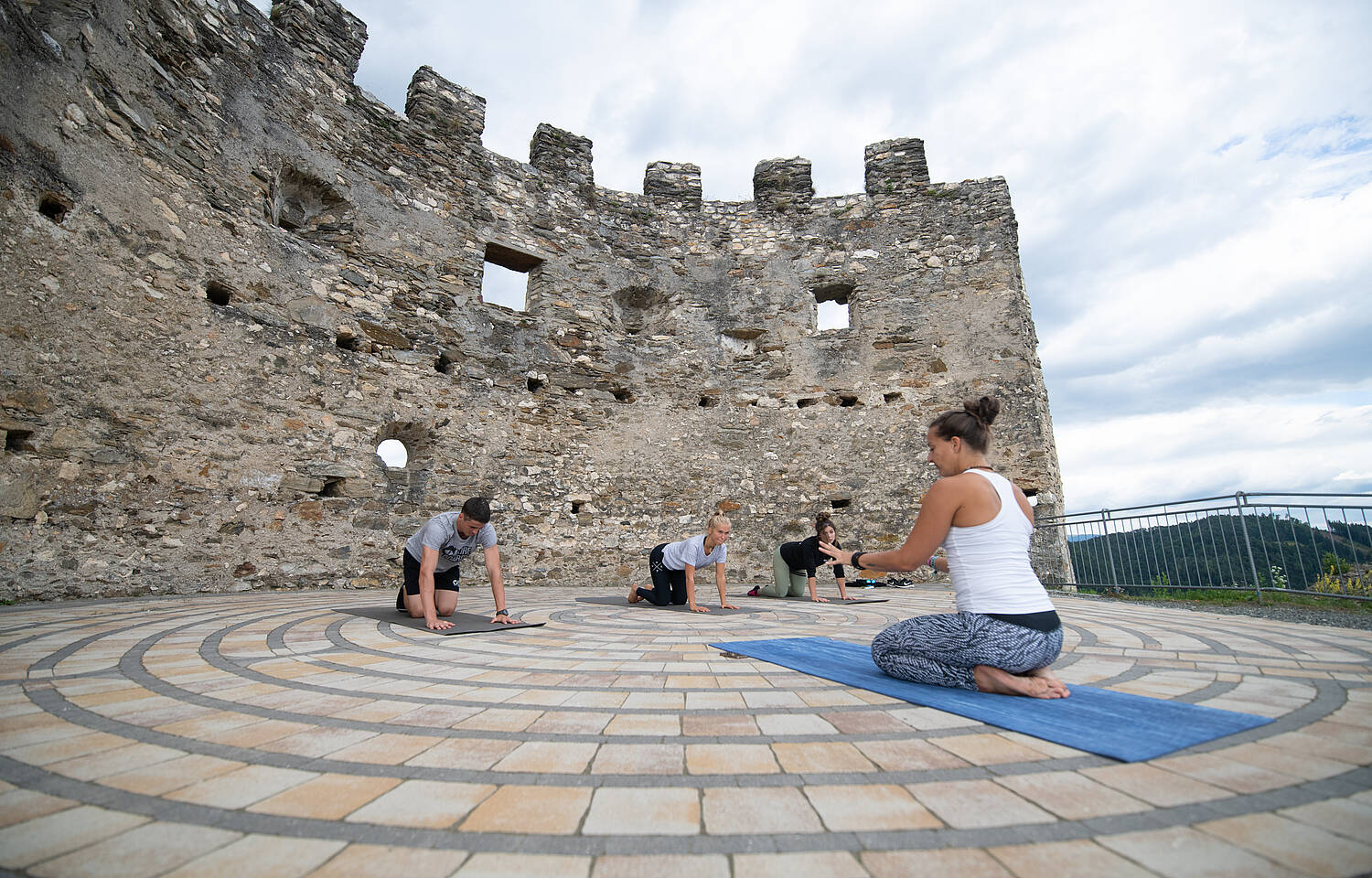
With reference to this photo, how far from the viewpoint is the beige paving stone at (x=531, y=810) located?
1.32 m

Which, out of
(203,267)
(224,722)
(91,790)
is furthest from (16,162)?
(91,790)

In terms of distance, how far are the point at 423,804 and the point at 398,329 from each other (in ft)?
26.7

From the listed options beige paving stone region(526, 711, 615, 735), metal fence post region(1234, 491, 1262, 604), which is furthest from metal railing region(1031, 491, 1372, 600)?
beige paving stone region(526, 711, 615, 735)

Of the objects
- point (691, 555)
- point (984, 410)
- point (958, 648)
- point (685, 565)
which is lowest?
point (958, 648)

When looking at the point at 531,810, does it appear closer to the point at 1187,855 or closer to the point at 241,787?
the point at 241,787

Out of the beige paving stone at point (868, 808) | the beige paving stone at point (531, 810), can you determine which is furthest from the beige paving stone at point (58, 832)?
the beige paving stone at point (868, 808)

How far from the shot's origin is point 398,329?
837 centimetres

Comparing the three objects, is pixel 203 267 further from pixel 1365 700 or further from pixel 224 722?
pixel 1365 700

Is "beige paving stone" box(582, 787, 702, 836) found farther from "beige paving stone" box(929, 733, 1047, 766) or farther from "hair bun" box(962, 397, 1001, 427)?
"hair bun" box(962, 397, 1001, 427)

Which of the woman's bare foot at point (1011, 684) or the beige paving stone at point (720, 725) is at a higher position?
the woman's bare foot at point (1011, 684)

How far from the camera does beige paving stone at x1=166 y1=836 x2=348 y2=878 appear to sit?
1131 mm

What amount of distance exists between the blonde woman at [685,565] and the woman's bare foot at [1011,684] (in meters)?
3.07

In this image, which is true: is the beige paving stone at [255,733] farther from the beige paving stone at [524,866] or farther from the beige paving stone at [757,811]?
the beige paving stone at [757,811]

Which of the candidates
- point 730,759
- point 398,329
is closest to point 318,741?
point 730,759
